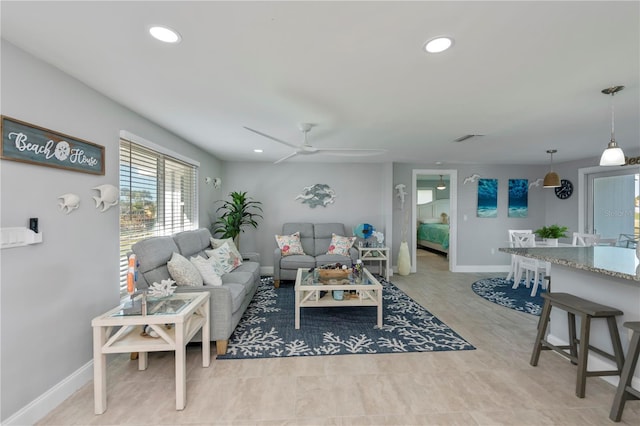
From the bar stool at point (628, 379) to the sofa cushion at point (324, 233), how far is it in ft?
13.3

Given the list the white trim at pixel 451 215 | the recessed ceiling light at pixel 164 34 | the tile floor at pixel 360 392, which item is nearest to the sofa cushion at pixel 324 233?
the white trim at pixel 451 215

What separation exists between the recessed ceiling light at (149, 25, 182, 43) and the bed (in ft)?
24.2

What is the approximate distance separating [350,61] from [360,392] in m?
2.36

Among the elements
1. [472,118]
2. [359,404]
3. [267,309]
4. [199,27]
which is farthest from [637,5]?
[267,309]

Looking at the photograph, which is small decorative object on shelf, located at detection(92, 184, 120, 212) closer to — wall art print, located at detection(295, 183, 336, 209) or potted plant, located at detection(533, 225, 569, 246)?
wall art print, located at detection(295, 183, 336, 209)

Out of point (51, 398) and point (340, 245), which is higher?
point (340, 245)

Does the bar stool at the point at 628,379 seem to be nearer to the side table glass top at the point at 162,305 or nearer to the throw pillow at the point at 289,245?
the side table glass top at the point at 162,305

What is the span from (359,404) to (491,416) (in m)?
0.86

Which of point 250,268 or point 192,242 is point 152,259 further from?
point 250,268

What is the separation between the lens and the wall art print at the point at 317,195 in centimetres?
594

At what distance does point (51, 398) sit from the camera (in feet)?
6.24

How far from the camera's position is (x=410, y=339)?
2.97 metres

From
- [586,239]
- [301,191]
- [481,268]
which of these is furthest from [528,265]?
[301,191]

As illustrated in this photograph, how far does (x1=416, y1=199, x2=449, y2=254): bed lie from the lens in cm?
797
